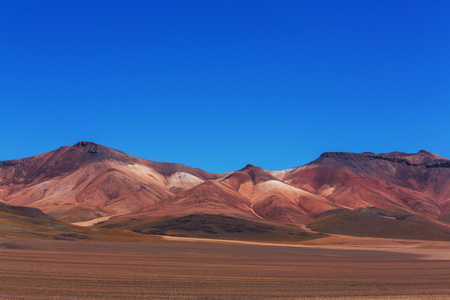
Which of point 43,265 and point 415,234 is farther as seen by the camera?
point 415,234

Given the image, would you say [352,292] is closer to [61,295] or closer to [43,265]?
[61,295]

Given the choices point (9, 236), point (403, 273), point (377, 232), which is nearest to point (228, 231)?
point (377, 232)

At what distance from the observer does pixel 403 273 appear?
39.5 m

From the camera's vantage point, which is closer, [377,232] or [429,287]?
[429,287]

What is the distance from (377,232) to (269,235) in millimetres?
41831

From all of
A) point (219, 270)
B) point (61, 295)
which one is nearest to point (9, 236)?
point (219, 270)

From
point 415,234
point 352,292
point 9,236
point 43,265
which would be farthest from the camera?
point 415,234

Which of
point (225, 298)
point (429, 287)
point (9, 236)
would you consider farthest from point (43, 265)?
point (9, 236)

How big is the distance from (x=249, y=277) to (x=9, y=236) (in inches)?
2385

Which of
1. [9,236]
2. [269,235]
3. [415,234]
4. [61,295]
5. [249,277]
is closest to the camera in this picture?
[61,295]

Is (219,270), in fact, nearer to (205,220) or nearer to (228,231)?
(228,231)

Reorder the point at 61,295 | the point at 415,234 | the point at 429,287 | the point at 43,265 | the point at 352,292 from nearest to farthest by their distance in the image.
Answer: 1. the point at 61,295
2. the point at 352,292
3. the point at 429,287
4. the point at 43,265
5. the point at 415,234

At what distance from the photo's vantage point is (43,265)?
3856 cm

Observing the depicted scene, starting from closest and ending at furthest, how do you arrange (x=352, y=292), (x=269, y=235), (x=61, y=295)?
(x=61, y=295)
(x=352, y=292)
(x=269, y=235)
